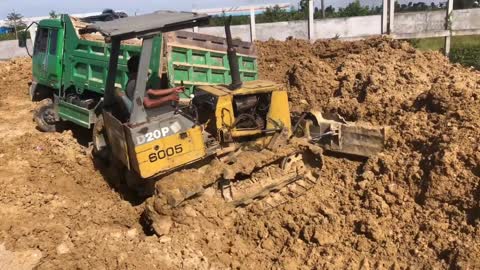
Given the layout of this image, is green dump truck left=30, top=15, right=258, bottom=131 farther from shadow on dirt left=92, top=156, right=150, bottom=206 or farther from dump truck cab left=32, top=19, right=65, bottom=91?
shadow on dirt left=92, top=156, right=150, bottom=206

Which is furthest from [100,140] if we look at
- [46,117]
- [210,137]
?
[46,117]

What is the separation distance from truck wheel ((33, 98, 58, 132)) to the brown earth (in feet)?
5.17

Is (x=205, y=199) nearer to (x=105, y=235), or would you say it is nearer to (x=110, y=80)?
(x=105, y=235)

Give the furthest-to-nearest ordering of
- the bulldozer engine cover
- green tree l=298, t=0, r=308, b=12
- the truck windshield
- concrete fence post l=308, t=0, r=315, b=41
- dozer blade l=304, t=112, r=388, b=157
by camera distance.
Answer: green tree l=298, t=0, r=308, b=12 < concrete fence post l=308, t=0, r=315, b=41 < the truck windshield < dozer blade l=304, t=112, r=388, b=157 < the bulldozer engine cover

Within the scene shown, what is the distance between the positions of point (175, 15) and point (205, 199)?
215 cm

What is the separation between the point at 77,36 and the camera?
29.2ft

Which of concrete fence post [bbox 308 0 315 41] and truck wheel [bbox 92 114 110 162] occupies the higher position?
concrete fence post [bbox 308 0 315 41]

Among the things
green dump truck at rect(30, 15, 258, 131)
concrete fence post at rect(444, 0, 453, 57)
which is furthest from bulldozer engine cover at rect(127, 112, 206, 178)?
concrete fence post at rect(444, 0, 453, 57)

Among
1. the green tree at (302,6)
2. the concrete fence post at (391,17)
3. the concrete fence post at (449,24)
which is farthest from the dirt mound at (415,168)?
the green tree at (302,6)

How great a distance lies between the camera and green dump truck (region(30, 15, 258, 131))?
26.4 ft

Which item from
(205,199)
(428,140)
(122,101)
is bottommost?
(205,199)

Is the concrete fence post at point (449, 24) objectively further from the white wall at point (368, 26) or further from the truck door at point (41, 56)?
the truck door at point (41, 56)

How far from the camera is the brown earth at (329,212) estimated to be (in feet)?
16.7

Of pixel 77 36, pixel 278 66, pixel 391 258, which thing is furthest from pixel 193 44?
pixel 391 258
